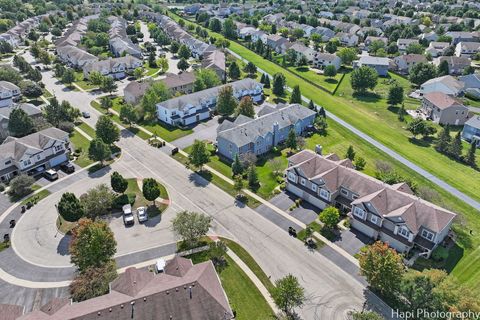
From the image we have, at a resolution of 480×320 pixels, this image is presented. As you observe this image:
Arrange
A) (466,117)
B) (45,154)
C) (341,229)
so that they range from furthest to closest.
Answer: (466,117) < (45,154) < (341,229)

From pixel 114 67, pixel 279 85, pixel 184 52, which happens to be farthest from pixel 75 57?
pixel 279 85

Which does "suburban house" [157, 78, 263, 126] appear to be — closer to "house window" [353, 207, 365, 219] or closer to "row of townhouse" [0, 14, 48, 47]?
"house window" [353, 207, 365, 219]

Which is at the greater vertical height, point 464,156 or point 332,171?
point 332,171

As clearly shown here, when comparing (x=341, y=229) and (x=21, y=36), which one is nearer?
(x=341, y=229)

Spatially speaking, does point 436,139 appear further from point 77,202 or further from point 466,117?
point 77,202

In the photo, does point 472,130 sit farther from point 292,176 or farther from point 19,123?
point 19,123

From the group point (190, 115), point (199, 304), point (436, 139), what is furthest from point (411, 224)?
point (190, 115)

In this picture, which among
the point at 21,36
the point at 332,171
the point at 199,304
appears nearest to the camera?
the point at 199,304

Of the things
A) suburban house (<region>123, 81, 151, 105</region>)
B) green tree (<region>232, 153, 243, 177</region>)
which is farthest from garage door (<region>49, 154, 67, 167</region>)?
green tree (<region>232, 153, 243, 177</region>)
